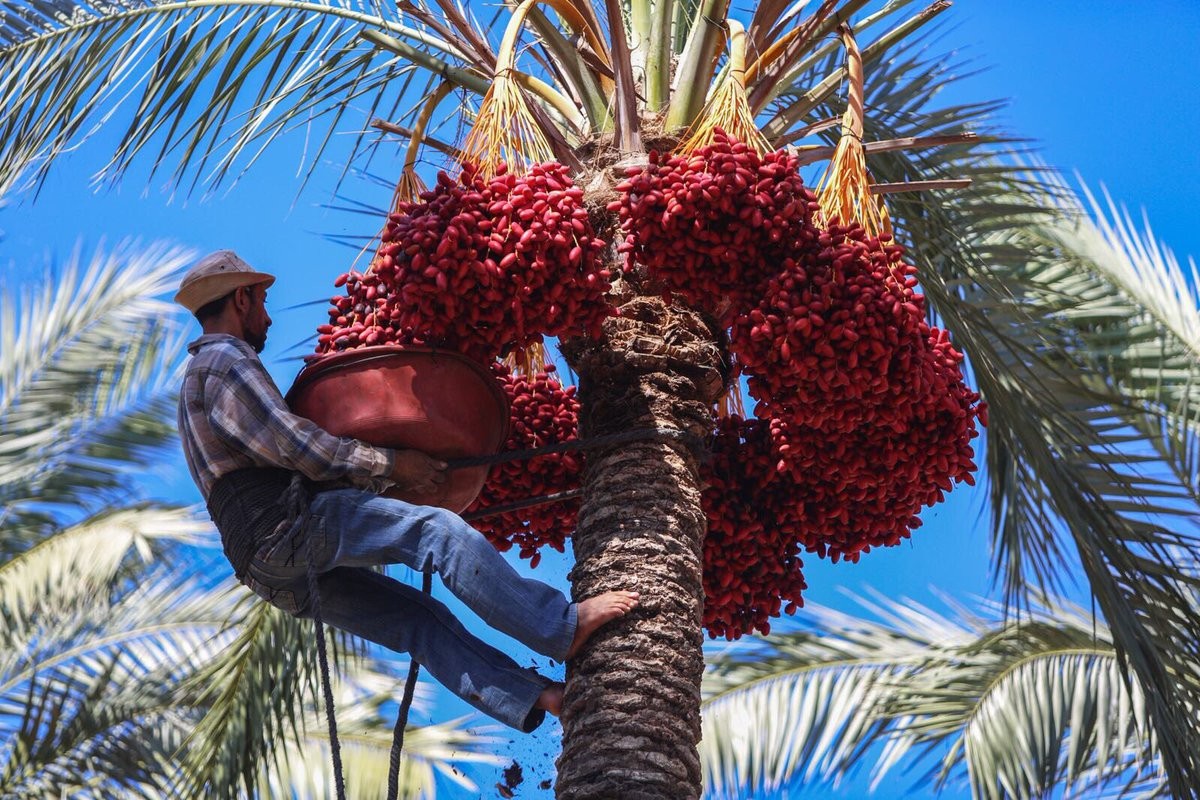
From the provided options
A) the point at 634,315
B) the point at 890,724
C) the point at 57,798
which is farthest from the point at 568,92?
the point at 890,724

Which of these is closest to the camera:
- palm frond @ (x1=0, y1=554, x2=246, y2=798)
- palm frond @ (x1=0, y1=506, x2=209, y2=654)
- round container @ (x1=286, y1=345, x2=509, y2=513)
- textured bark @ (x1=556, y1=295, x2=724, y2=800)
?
textured bark @ (x1=556, y1=295, x2=724, y2=800)

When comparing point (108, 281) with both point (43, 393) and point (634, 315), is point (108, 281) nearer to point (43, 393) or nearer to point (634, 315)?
point (43, 393)

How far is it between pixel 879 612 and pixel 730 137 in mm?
5979

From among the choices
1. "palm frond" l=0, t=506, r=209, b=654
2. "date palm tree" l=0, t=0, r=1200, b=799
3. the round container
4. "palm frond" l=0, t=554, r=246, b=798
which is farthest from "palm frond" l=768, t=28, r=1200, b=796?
"palm frond" l=0, t=506, r=209, b=654

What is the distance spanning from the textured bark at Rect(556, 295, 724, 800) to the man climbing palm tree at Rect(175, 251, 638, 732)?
0.09 m

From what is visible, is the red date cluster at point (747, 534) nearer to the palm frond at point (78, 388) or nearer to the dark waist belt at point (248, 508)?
the dark waist belt at point (248, 508)

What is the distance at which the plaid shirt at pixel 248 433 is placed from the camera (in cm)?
362

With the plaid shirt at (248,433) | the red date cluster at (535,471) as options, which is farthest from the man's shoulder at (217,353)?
the red date cluster at (535,471)

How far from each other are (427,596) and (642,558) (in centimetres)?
52

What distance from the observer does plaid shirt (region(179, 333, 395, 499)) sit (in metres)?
3.62

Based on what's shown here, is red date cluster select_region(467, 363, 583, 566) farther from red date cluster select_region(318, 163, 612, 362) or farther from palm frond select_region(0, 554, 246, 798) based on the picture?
palm frond select_region(0, 554, 246, 798)

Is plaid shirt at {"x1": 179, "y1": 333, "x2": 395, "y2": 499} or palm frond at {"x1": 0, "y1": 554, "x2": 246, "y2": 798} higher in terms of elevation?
palm frond at {"x1": 0, "y1": 554, "x2": 246, "y2": 798}

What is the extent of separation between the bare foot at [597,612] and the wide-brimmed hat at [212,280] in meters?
1.31

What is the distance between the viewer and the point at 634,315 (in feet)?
13.2
